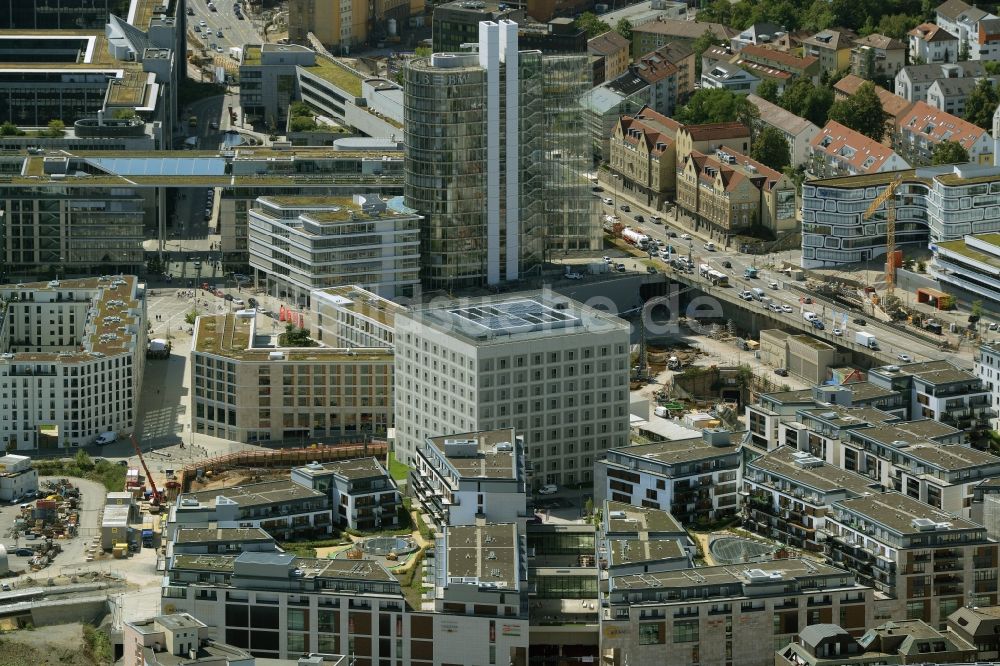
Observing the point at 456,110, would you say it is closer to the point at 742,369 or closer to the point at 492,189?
the point at 492,189

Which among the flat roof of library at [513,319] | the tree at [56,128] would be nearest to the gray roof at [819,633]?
the flat roof of library at [513,319]

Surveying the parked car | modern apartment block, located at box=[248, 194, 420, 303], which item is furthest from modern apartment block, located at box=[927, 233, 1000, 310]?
the parked car

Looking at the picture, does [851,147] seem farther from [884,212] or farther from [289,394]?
[289,394]

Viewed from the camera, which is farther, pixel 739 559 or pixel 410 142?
pixel 410 142

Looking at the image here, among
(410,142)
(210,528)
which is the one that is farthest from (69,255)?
(210,528)

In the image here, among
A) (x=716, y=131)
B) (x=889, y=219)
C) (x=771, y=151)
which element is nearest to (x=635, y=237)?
(x=716, y=131)

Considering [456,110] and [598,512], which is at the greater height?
[456,110]

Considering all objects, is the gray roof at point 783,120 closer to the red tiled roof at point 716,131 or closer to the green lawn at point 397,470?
the red tiled roof at point 716,131
